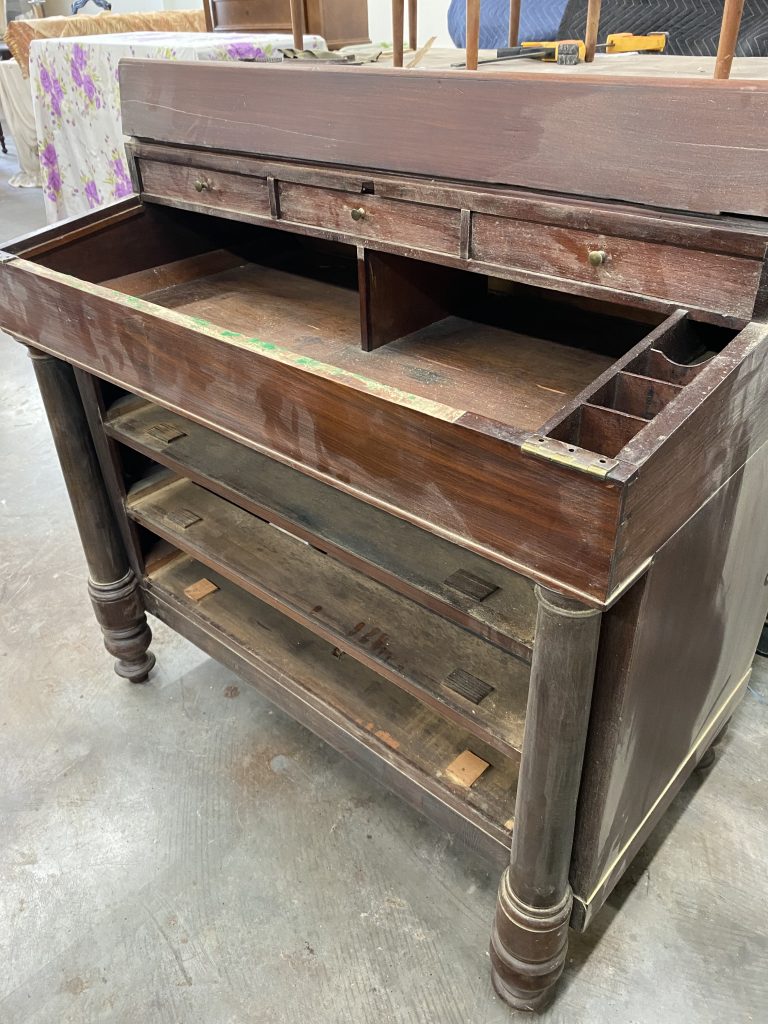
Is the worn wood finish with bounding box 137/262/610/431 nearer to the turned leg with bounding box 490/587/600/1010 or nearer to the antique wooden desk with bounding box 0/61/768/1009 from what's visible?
the antique wooden desk with bounding box 0/61/768/1009

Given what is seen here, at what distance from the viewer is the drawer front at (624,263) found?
84cm

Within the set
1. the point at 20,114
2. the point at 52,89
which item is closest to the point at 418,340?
the point at 52,89

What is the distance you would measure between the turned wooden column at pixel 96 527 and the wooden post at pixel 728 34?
1.13 m

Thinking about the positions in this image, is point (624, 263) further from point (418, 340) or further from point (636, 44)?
point (636, 44)

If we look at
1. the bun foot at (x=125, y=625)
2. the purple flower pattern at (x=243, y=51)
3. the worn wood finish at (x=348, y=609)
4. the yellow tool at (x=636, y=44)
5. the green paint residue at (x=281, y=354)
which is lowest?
the bun foot at (x=125, y=625)

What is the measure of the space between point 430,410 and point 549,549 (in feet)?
0.60

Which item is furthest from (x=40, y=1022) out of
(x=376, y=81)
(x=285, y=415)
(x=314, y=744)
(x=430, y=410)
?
(x=376, y=81)

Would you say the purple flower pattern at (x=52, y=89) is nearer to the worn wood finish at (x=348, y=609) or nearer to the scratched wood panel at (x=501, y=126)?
the scratched wood panel at (x=501, y=126)

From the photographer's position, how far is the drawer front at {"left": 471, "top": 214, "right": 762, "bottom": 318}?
0.84 m

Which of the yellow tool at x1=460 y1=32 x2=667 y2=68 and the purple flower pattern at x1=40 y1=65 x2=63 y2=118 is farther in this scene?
the purple flower pattern at x1=40 y1=65 x2=63 y2=118

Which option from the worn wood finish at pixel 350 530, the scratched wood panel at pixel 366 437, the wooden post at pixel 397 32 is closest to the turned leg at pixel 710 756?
the worn wood finish at pixel 350 530

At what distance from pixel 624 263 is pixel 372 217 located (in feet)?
1.29

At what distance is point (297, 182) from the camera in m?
1.21

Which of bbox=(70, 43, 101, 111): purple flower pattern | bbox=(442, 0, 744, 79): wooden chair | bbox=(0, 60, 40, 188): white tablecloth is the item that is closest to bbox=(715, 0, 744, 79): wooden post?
bbox=(442, 0, 744, 79): wooden chair
